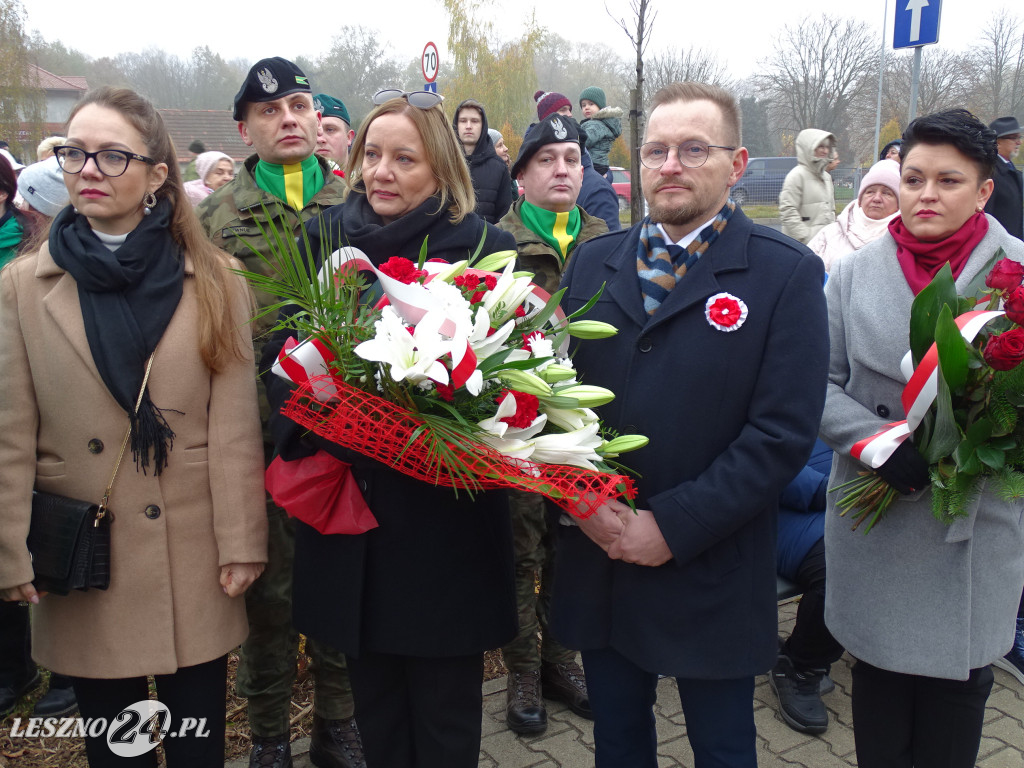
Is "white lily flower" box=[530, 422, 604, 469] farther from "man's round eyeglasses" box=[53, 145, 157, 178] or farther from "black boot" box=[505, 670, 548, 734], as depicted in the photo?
"black boot" box=[505, 670, 548, 734]

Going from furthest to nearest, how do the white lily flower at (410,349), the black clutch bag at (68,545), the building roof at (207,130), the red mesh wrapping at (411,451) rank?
the building roof at (207,130)
the black clutch bag at (68,545)
the red mesh wrapping at (411,451)
the white lily flower at (410,349)

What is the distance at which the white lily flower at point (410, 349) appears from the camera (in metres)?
1.78

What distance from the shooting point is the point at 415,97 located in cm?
258

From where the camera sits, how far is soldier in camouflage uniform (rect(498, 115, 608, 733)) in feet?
11.5

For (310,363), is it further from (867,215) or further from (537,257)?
(867,215)

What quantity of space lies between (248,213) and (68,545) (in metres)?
1.49

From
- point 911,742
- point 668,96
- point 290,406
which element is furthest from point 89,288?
point 911,742

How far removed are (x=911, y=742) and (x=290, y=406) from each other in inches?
85.5

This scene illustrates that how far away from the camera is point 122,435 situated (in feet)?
7.92

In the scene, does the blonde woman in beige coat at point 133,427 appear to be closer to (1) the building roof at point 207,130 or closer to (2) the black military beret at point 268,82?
(2) the black military beret at point 268,82

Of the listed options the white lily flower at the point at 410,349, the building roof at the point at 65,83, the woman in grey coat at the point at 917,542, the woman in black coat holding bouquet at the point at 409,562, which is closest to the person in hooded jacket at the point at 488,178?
the woman in black coat holding bouquet at the point at 409,562

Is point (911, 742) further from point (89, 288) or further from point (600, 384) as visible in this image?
point (89, 288)

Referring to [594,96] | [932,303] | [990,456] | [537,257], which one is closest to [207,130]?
[594,96]

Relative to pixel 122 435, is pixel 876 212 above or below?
above
